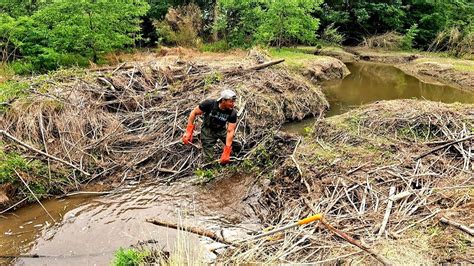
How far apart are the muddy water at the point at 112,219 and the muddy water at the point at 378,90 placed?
4.55m

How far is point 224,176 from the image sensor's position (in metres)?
6.93

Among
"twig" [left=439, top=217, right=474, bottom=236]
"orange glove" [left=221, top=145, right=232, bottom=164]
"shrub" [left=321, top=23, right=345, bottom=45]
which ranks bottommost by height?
"shrub" [left=321, top=23, right=345, bottom=45]

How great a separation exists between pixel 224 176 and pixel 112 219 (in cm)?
201

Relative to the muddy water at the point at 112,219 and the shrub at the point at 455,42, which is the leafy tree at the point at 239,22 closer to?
the shrub at the point at 455,42

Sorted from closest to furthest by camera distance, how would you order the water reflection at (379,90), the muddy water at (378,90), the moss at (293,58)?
1. the muddy water at (378,90)
2. the water reflection at (379,90)
3. the moss at (293,58)

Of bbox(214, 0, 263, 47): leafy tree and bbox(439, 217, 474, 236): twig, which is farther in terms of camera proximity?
bbox(214, 0, 263, 47): leafy tree

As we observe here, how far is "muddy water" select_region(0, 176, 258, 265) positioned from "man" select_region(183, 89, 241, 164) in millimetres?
601

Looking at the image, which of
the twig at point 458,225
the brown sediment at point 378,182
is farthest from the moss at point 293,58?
the twig at point 458,225

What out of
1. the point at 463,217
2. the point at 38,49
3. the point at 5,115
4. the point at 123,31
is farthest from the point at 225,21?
the point at 463,217

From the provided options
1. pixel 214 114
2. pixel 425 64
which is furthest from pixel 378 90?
pixel 214 114

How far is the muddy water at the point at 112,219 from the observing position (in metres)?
4.93

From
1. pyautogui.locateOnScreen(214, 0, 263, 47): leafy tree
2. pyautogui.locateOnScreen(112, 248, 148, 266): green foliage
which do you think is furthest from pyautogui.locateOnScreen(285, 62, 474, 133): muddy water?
pyautogui.locateOnScreen(112, 248, 148, 266): green foliage

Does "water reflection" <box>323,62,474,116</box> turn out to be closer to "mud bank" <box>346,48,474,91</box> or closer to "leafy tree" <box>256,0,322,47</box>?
"mud bank" <box>346,48,474,91</box>

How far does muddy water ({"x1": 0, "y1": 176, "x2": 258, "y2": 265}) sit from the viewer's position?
16.2 ft
